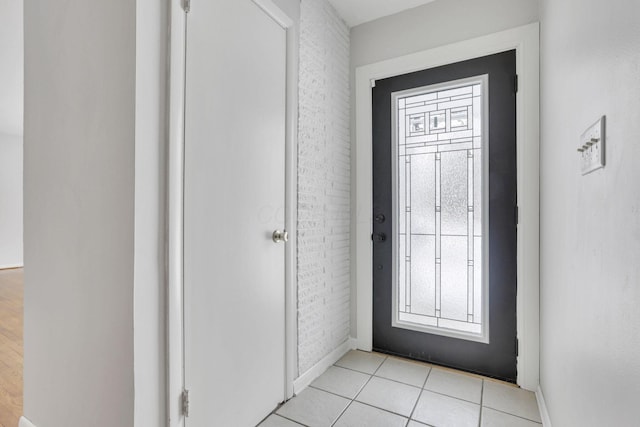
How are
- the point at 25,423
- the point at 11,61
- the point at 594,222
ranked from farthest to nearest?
1. the point at 11,61
2. the point at 25,423
3. the point at 594,222

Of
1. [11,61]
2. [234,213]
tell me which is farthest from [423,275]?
[11,61]

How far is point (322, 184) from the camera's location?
2189 mm

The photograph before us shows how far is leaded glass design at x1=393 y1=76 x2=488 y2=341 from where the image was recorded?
2.12 metres

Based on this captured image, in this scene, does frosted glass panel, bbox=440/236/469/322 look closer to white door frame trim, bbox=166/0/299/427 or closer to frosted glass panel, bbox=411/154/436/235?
frosted glass panel, bbox=411/154/436/235

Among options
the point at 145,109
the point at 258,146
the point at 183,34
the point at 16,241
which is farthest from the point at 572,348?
the point at 16,241

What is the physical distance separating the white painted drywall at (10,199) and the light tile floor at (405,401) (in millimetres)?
7510

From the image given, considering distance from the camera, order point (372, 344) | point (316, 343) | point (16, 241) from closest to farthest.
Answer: point (316, 343)
point (372, 344)
point (16, 241)

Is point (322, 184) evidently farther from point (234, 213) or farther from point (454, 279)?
point (454, 279)

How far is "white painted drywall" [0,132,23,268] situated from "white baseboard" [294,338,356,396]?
7.44 metres

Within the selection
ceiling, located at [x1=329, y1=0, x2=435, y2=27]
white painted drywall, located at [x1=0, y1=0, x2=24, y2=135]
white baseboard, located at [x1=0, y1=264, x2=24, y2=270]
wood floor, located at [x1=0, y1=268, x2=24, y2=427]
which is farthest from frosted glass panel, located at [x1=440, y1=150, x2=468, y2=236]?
white baseboard, located at [x1=0, y1=264, x2=24, y2=270]

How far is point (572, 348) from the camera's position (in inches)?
43.4

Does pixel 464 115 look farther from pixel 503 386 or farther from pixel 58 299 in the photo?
pixel 58 299

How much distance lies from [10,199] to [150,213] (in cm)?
770

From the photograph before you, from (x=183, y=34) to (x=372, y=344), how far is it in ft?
7.51
